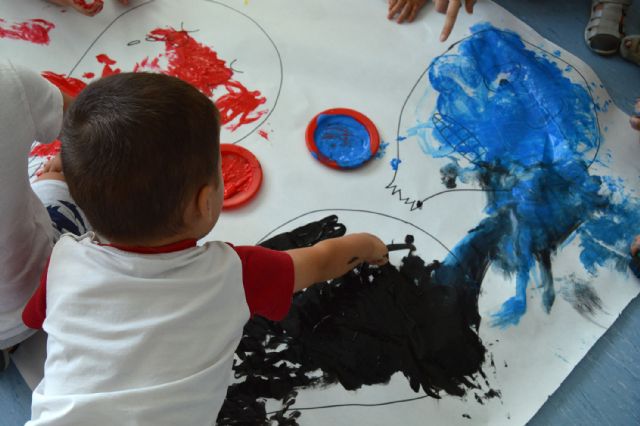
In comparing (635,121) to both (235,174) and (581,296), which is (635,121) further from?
(235,174)

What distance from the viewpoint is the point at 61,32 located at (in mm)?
987

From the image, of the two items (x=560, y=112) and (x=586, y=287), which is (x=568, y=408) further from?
(x=560, y=112)

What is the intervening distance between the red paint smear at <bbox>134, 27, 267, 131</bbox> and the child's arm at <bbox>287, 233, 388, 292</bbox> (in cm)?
33

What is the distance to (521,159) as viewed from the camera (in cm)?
92

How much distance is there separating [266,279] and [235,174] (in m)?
0.29

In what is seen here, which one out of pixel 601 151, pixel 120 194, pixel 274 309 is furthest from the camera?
pixel 601 151

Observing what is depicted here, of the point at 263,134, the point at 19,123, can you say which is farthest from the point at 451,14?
the point at 19,123

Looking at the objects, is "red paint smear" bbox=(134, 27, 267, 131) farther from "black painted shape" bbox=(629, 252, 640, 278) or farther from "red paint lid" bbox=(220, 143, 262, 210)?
"black painted shape" bbox=(629, 252, 640, 278)

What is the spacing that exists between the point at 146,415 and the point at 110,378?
50mm

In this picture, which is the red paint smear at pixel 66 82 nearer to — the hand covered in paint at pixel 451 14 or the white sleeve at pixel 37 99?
the white sleeve at pixel 37 99

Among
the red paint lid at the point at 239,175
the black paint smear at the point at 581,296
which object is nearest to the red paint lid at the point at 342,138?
the red paint lid at the point at 239,175

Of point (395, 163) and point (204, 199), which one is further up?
point (204, 199)

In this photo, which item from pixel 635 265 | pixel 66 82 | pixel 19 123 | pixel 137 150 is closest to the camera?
pixel 137 150

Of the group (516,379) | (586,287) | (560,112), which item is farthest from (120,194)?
(560,112)
